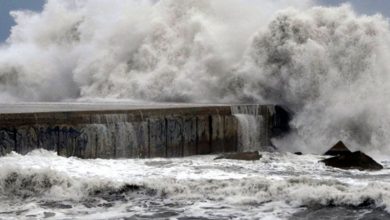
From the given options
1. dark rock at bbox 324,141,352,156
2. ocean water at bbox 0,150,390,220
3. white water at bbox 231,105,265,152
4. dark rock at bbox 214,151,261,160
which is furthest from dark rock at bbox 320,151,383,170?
white water at bbox 231,105,265,152

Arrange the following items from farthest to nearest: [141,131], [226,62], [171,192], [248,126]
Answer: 1. [226,62]
2. [248,126]
3. [141,131]
4. [171,192]

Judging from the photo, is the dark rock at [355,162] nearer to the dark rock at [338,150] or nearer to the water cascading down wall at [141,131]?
the dark rock at [338,150]

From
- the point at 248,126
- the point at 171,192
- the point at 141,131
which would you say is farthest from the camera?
the point at 248,126

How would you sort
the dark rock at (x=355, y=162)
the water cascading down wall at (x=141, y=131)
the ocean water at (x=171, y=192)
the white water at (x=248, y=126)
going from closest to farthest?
the ocean water at (x=171, y=192)
the water cascading down wall at (x=141, y=131)
the dark rock at (x=355, y=162)
the white water at (x=248, y=126)

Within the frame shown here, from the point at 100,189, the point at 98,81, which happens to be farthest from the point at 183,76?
the point at 100,189

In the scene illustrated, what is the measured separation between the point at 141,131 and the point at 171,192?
11.4 ft

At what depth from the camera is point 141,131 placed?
11680mm

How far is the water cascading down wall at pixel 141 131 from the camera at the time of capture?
33.2ft

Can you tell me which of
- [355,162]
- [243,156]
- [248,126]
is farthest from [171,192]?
[248,126]

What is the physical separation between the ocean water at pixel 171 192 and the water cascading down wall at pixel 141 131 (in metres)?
0.40

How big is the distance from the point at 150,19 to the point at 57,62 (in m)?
4.61

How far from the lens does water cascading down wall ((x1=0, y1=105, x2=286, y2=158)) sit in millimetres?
10133

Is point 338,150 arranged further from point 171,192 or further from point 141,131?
point 171,192

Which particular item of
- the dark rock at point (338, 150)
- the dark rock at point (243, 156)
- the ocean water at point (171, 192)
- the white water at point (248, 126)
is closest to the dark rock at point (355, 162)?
the ocean water at point (171, 192)
